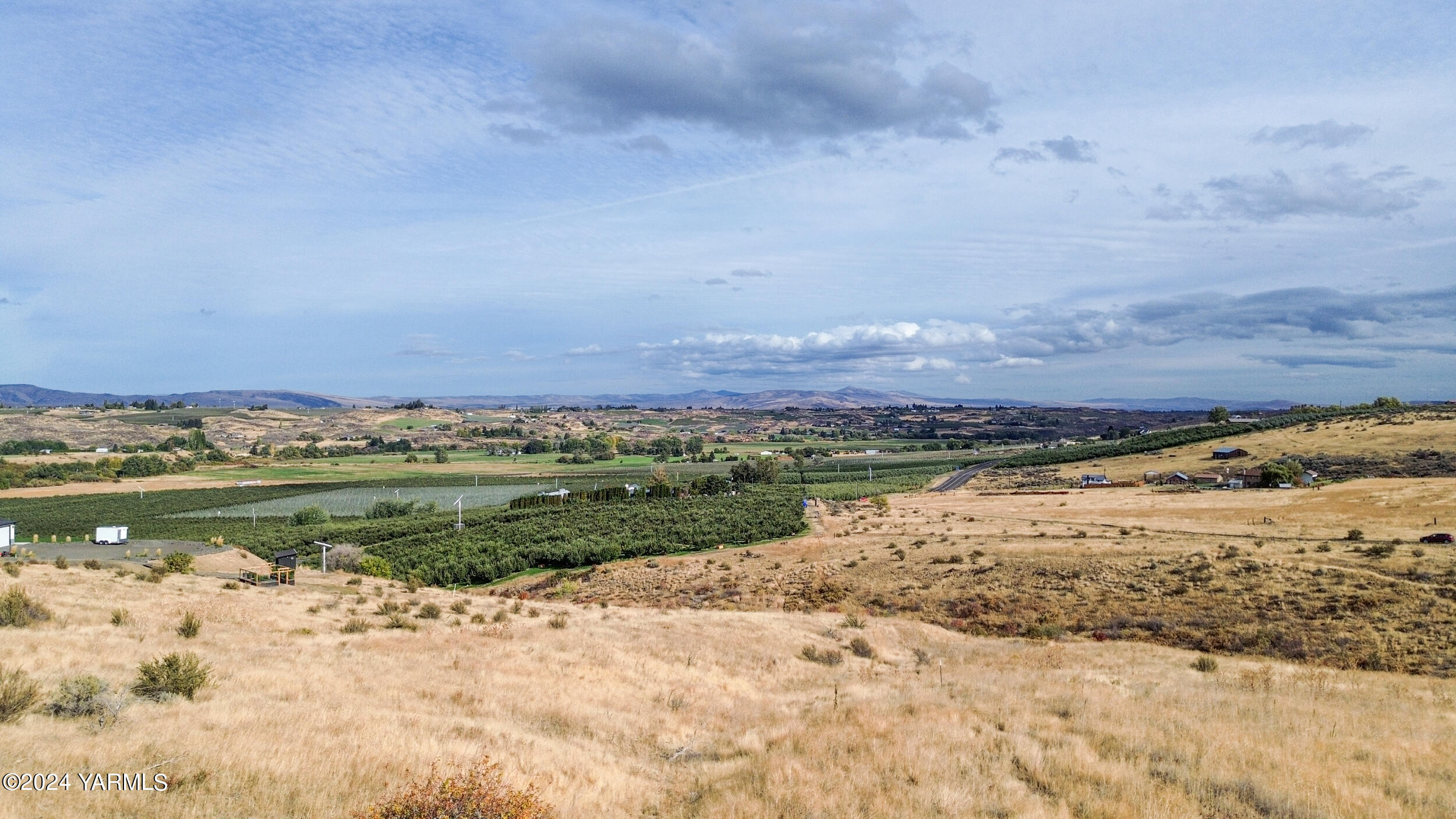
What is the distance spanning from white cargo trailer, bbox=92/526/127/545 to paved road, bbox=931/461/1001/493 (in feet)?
264

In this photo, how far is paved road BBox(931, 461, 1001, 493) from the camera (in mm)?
89025

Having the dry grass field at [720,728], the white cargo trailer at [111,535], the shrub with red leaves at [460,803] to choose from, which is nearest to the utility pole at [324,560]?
the white cargo trailer at [111,535]

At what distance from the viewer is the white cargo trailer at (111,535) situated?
185 ft

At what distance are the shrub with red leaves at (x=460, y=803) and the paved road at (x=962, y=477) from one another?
80.6 meters

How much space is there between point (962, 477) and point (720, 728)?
97.9 meters

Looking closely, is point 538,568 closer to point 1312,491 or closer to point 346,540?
point 346,540

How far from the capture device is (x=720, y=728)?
12422mm

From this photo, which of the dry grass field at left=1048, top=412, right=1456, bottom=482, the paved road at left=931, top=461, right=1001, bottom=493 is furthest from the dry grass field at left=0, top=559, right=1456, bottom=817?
the dry grass field at left=1048, top=412, right=1456, bottom=482

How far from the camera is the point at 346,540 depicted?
6562cm

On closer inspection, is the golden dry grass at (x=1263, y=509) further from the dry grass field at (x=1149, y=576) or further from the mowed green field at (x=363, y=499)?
the mowed green field at (x=363, y=499)

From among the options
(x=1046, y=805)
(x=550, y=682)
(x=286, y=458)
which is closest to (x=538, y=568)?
(x=550, y=682)

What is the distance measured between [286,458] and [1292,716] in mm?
170174

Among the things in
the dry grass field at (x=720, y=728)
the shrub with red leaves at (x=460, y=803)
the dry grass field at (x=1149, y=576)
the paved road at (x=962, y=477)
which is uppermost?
the shrub with red leaves at (x=460, y=803)

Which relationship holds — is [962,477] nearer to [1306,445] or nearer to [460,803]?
[1306,445]
